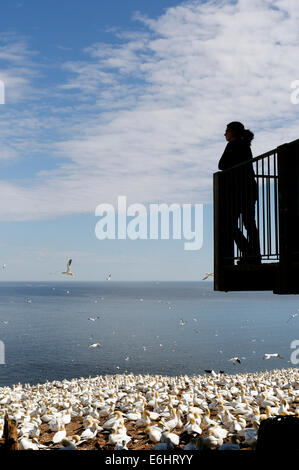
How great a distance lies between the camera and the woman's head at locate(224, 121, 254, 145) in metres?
10.4

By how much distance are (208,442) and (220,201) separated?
4.98 metres

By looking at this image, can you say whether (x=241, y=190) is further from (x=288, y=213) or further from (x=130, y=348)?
(x=130, y=348)

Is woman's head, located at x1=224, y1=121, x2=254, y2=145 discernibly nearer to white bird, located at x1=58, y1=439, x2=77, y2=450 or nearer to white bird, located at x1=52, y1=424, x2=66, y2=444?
white bird, located at x1=58, y1=439, x2=77, y2=450

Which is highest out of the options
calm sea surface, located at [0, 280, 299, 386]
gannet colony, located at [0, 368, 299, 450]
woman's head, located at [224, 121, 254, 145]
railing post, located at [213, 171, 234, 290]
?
woman's head, located at [224, 121, 254, 145]

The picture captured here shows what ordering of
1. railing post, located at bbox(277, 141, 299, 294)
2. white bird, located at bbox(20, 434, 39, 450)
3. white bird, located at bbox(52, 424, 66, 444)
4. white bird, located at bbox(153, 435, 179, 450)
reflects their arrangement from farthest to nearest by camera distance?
1. white bird, located at bbox(52, 424, 66, 444)
2. white bird, located at bbox(20, 434, 39, 450)
3. white bird, located at bbox(153, 435, 179, 450)
4. railing post, located at bbox(277, 141, 299, 294)

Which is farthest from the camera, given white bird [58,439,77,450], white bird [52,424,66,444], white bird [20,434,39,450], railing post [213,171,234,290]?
railing post [213,171,234,290]

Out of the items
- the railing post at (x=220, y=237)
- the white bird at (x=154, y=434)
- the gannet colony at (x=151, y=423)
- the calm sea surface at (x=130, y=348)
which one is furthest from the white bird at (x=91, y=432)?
the calm sea surface at (x=130, y=348)

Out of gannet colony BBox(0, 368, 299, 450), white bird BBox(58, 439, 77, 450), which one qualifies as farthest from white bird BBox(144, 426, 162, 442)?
white bird BBox(58, 439, 77, 450)

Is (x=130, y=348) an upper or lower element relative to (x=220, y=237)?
lower

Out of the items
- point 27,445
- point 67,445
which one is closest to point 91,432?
point 67,445

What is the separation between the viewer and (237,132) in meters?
10.4

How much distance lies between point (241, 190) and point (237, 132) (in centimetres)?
128

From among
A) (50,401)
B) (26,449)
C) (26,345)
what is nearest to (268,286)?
(26,449)

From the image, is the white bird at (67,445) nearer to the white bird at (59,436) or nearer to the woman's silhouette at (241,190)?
the white bird at (59,436)
